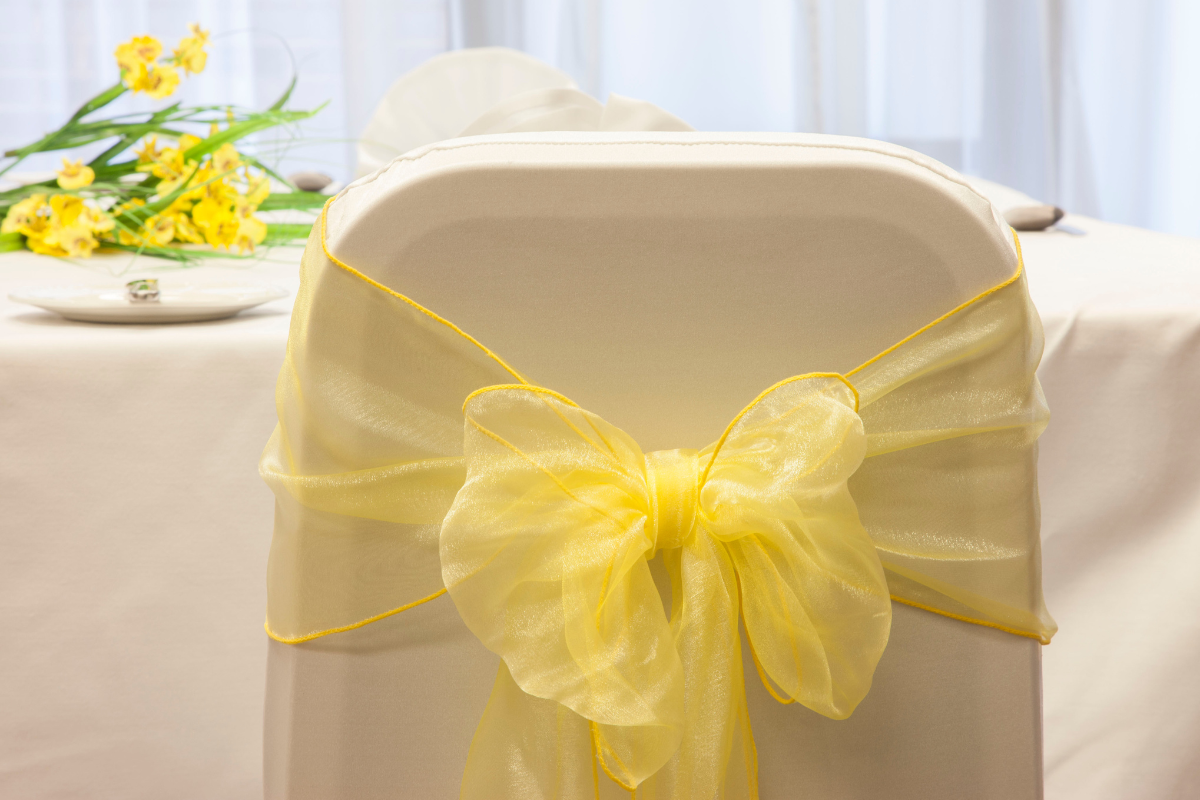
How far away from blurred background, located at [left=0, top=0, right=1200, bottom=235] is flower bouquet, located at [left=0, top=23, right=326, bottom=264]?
1997 millimetres

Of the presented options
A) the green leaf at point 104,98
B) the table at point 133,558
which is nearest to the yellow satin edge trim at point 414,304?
the table at point 133,558

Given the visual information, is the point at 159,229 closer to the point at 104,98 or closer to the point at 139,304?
the point at 104,98

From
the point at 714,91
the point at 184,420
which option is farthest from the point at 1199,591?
the point at 714,91

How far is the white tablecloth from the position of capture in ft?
2.56

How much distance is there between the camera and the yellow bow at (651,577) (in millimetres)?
460

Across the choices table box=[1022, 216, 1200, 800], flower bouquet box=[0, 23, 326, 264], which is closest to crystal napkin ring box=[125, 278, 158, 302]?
flower bouquet box=[0, 23, 326, 264]

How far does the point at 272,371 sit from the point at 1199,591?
896 millimetres

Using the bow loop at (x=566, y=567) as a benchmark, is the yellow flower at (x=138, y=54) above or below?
above

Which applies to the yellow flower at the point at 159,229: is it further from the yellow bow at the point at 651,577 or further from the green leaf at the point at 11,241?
the yellow bow at the point at 651,577

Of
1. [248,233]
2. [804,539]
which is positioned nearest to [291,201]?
[248,233]

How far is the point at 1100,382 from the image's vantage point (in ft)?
2.91

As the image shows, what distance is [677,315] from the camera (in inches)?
18.7

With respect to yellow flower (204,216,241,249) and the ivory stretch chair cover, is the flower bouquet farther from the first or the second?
the ivory stretch chair cover

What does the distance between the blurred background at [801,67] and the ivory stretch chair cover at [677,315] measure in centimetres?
290
